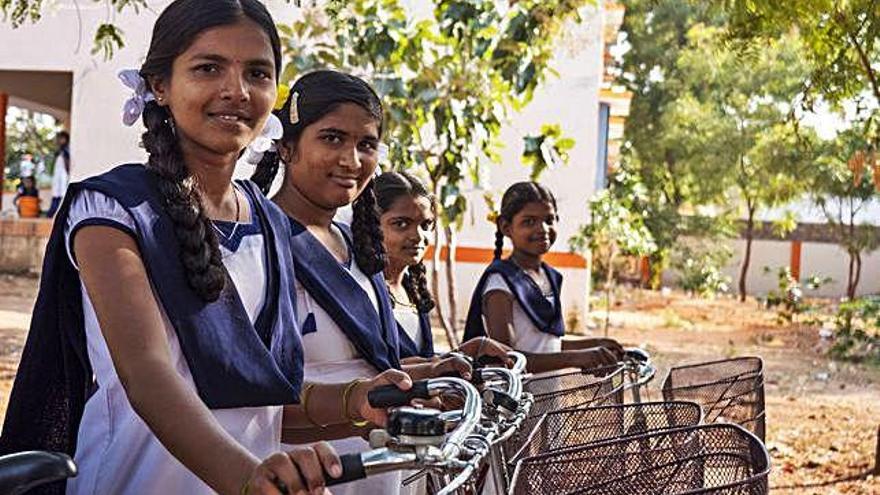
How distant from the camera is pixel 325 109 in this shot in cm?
315

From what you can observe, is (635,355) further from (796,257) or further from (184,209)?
(796,257)

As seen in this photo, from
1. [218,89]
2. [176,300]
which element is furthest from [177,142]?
[176,300]

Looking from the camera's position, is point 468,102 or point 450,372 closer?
point 450,372

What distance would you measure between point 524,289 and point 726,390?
1233 mm

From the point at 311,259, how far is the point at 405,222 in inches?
51.3

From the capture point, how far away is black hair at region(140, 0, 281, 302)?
207cm

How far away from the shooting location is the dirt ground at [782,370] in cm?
945

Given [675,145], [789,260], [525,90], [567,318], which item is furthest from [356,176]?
[789,260]

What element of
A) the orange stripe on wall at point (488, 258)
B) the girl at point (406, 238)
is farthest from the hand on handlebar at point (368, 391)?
the orange stripe on wall at point (488, 258)

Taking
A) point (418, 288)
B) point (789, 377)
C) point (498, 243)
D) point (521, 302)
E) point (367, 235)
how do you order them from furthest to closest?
1. point (789, 377)
2. point (498, 243)
3. point (521, 302)
4. point (418, 288)
5. point (367, 235)

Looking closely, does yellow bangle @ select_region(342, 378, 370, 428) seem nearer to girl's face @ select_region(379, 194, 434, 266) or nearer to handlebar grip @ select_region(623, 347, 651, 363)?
girl's face @ select_region(379, 194, 434, 266)

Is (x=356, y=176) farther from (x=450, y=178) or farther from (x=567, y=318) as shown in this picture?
(x=567, y=318)

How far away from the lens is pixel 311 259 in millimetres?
2953

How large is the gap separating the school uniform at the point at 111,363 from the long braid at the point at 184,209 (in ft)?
0.05
